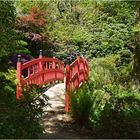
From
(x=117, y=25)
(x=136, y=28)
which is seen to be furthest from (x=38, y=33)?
(x=136, y=28)

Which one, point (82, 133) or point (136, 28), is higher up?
point (136, 28)

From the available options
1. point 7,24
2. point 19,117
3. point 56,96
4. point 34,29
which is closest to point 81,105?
point 7,24

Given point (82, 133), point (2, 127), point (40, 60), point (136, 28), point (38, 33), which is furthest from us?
point (38, 33)

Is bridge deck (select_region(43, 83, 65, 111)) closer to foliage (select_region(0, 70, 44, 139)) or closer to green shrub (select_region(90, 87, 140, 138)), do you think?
green shrub (select_region(90, 87, 140, 138))

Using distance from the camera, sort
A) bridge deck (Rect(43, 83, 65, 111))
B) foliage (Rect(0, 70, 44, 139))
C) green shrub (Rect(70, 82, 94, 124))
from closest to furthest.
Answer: foliage (Rect(0, 70, 44, 139))
green shrub (Rect(70, 82, 94, 124))
bridge deck (Rect(43, 83, 65, 111))

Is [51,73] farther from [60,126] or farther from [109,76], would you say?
[60,126]

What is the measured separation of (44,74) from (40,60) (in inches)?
19.2

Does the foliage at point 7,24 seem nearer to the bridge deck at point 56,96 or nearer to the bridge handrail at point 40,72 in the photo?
the bridge handrail at point 40,72

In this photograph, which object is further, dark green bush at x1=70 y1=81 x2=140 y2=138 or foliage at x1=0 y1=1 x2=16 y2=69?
dark green bush at x1=70 y1=81 x2=140 y2=138

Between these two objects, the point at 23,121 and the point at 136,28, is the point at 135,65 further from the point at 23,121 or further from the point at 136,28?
the point at 23,121

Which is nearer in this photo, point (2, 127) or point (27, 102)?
point (2, 127)

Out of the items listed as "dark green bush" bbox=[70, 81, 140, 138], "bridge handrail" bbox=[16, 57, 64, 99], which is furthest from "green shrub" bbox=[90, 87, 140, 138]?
"bridge handrail" bbox=[16, 57, 64, 99]

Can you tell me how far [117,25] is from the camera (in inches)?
792

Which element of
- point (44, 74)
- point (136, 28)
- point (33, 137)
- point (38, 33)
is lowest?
point (33, 137)
